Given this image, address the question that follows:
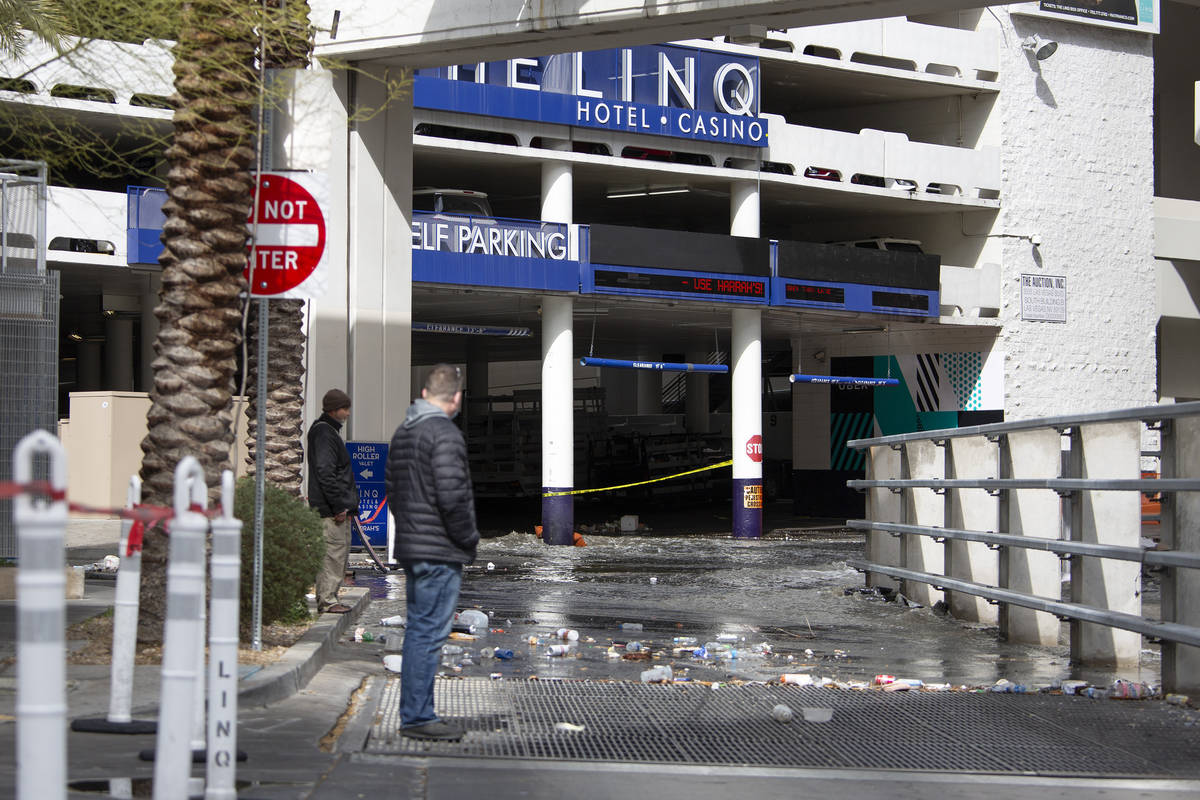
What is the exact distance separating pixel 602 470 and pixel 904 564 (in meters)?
24.7

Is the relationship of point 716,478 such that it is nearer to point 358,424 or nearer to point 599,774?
point 358,424

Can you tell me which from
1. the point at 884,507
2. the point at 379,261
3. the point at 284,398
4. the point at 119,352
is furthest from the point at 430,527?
the point at 119,352

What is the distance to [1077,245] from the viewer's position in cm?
3400

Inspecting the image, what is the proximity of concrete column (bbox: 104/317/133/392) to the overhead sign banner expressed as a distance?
22.7 m

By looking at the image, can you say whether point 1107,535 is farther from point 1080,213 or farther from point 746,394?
point 1080,213

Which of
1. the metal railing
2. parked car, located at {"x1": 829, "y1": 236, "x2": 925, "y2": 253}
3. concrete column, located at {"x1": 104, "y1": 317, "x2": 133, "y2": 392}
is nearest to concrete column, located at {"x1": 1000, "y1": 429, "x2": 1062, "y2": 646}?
the metal railing

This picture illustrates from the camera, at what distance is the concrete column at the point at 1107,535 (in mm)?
9219

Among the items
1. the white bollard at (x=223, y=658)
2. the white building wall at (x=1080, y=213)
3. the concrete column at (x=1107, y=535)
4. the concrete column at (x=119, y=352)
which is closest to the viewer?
the white bollard at (x=223, y=658)

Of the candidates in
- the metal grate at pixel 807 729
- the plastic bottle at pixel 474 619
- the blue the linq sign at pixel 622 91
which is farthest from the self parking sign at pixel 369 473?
the blue the linq sign at pixel 622 91

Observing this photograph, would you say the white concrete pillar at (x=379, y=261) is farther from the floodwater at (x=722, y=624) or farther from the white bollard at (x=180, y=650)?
the white bollard at (x=180, y=650)

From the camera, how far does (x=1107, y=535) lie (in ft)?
30.6

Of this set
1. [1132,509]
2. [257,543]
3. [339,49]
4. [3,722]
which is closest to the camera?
[3,722]

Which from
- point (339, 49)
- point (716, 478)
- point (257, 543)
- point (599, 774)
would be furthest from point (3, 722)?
point (716, 478)

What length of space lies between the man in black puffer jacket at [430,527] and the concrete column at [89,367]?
36490mm
